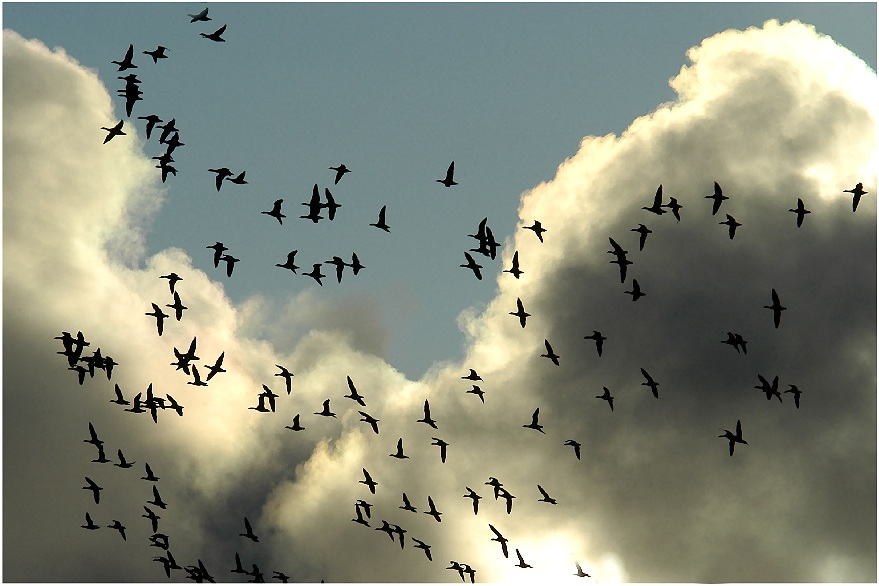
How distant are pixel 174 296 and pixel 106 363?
9.20m

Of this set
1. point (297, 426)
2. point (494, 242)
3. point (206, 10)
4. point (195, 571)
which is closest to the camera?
point (206, 10)

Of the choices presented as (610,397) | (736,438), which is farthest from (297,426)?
(736,438)

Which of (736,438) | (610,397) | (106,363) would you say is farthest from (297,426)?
(736,438)

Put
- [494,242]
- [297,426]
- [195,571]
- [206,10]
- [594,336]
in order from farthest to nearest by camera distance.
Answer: [195,571] < [297,426] < [594,336] < [494,242] < [206,10]

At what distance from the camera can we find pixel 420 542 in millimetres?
133750

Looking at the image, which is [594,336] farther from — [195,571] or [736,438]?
[195,571]

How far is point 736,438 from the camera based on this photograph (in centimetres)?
12138

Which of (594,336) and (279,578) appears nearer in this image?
(594,336)

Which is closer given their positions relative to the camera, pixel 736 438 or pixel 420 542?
pixel 736 438

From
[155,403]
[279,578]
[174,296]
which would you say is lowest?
[279,578]

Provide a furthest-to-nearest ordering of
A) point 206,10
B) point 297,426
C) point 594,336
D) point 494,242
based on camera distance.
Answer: point 297,426
point 594,336
point 494,242
point 206,10

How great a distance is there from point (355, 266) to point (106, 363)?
76.5 ft

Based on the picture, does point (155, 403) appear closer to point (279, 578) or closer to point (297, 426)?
point (297, 426)

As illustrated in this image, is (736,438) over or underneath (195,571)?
over
